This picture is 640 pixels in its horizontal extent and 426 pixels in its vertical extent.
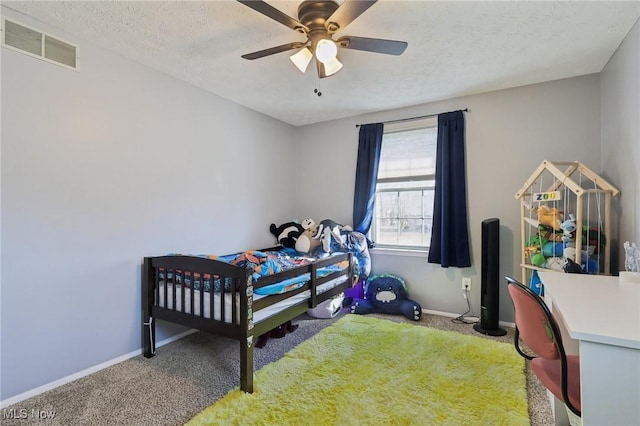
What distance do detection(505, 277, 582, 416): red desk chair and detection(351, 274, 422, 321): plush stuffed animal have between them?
6.26ft

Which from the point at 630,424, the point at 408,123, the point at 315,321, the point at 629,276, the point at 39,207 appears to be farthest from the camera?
the point at 408,123

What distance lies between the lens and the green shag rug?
1.61 m

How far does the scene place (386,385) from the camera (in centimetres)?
191

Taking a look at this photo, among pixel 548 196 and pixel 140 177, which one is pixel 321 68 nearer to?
pixel 140 177

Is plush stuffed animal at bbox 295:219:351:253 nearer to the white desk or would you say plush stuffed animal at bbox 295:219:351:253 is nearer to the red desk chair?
the red desk chair

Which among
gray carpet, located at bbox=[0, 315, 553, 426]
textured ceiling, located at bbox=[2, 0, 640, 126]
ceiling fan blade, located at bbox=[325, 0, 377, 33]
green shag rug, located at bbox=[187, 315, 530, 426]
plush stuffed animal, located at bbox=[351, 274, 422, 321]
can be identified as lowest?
gray carpet, located at bbox=[0, 315, 553, 426]

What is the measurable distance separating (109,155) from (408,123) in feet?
9.43

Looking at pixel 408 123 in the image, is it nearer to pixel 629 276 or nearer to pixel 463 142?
pixel 463 142

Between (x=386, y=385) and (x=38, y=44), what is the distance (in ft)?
9.94

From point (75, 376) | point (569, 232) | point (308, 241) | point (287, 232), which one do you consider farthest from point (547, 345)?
point (287, 232)

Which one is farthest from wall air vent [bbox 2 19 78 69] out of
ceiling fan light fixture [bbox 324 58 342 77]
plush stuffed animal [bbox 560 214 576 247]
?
plush stuffed animal [bbox 560 214 576 247]

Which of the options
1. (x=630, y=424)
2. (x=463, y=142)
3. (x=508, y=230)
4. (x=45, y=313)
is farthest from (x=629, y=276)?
(x=45, y=313)

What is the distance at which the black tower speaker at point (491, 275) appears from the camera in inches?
108

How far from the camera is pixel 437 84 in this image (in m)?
2.82
